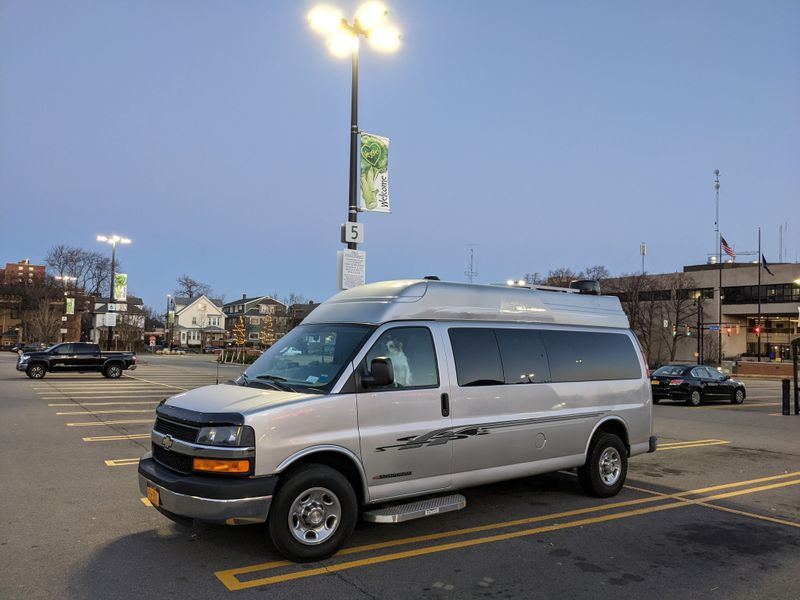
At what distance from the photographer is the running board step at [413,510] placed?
502 cm

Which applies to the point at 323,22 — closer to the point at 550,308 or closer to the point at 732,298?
the point at 550,308

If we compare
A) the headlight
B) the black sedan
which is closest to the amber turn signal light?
the headlight

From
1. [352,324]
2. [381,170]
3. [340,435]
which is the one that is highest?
[381,170]

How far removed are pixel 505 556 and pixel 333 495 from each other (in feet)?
5.07

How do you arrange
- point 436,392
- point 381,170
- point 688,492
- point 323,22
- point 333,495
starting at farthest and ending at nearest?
point 381,170
point 323,22
point 688,492
point 436,392
point 333,495

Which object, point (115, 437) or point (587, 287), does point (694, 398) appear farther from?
point (115, 437)

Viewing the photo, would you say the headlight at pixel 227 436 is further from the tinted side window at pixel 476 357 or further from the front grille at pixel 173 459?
the tinted side window at pixel 476 357

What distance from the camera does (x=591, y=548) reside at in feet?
17.5

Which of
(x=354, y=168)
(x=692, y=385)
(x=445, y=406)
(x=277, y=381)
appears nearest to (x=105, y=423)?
(x=354, y=168)

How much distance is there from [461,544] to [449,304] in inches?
87.6

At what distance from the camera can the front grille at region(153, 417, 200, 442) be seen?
4.76 m

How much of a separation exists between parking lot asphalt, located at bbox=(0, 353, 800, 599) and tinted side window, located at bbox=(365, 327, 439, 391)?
1440 mm

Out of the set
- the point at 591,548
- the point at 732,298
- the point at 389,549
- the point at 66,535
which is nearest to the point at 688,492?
the point at 591,548

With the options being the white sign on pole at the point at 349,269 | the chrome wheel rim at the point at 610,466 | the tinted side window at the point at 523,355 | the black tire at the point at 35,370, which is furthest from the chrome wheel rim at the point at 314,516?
the black tire at the point at 35,370
